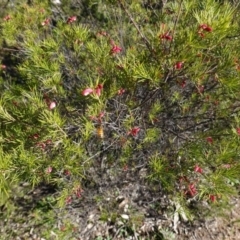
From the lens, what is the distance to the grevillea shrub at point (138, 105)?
1832 mm

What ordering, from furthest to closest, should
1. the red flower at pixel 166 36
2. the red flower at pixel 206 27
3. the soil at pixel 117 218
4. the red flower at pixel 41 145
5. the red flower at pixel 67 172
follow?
the soil at pixel 117 218 → the red flower at pixel 67 172 → the red flower at pixel 41 145 → the red flower at pixel 166 36 → the red flower at pixel 206 27

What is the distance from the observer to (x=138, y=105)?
7.75 feet

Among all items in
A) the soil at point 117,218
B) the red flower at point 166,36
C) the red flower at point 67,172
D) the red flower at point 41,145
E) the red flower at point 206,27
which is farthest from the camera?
the soil at point 117,218

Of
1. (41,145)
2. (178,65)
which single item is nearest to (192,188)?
(178,65)

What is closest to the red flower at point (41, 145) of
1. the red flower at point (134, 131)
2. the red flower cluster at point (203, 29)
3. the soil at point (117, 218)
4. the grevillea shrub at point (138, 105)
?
the grevillea shrub at point (138, 105)

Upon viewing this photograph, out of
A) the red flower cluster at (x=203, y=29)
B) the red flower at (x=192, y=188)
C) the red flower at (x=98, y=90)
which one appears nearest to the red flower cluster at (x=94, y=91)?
the red flower at (x=98, y=90)

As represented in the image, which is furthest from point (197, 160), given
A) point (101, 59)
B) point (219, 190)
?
point (101, 59)

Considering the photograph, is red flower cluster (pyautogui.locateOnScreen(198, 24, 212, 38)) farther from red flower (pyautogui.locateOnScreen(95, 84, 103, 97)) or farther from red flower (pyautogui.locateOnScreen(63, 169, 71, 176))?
red flower (pyautogui.locateOnScreen(63, 169, 71, 176))

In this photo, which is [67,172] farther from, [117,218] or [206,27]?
[206,27]

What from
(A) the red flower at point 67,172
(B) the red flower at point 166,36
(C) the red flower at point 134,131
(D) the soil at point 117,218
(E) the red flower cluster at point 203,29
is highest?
(E) the red flower cluster at point 203,29

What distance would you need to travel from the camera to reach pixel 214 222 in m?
2.78

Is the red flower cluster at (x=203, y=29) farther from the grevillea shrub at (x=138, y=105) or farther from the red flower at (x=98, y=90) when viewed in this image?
the red flower at (x=98, y=90)

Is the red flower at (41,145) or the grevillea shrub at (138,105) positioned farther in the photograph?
the red flower at (41,145)

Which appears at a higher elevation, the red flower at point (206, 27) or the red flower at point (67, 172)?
the red flower at point (206, 27)
